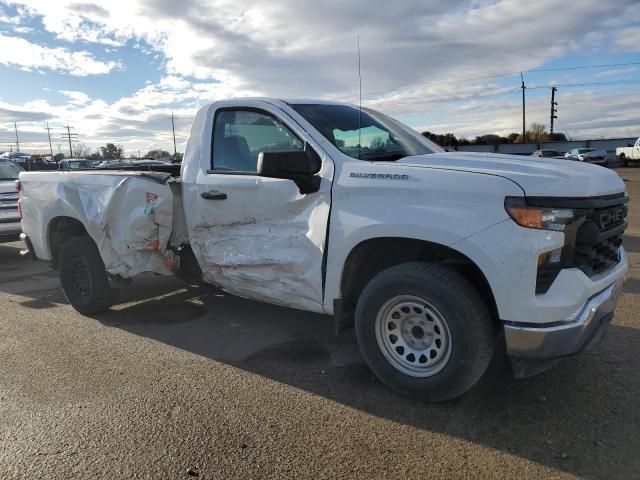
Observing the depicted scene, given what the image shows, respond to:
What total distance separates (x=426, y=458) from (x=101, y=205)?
380 cm

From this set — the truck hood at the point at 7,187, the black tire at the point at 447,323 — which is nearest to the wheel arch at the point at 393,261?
the black tire at the point at 447,323

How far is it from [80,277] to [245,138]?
246cm

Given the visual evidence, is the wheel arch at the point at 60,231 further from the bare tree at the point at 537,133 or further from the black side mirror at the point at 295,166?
the bare tree at the point at 537,133

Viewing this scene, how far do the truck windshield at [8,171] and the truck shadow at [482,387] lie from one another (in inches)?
263

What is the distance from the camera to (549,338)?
2967mm

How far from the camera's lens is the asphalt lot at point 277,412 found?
2857 mm

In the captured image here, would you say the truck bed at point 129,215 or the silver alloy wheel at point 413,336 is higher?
the truck bed at point 129,215

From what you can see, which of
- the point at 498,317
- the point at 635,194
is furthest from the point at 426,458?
the point at 635,194

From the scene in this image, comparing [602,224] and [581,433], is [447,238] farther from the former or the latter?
[581,433]

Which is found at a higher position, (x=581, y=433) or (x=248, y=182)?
(x=248, y=182)

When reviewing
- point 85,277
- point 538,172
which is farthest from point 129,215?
point 538,172

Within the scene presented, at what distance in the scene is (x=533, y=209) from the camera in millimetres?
2951

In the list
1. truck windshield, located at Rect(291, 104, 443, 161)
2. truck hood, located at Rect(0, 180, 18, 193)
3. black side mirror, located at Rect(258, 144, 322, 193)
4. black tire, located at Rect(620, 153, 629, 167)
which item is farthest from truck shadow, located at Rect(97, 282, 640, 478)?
black tire, located at Rect(620, 153, 629, 167)

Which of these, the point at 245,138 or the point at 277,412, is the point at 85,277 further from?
the point at 277,412
